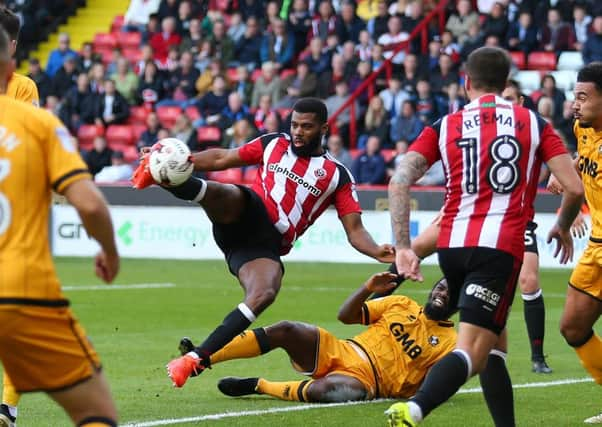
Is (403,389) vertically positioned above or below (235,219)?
below

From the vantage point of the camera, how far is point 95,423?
4.89 meters

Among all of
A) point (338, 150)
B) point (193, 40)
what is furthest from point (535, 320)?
point (193, 40)

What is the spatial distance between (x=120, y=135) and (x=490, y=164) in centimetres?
2060

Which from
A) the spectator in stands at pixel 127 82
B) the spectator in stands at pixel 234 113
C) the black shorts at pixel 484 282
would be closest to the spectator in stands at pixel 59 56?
the spectator in stands at pixel 127 82

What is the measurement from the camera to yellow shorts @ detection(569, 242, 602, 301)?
8.04 meters

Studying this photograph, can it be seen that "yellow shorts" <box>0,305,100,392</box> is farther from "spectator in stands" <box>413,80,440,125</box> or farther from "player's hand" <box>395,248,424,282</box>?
"spectator in stands" <box>413,80,440,125</box>

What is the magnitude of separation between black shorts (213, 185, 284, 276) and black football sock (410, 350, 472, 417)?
2892 mm

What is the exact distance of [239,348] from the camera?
8.63 metres

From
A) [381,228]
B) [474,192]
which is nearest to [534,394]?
[474,192]

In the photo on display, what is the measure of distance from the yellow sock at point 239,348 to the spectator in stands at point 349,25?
1708 cm

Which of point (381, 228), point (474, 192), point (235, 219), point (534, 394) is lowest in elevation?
point (381, 228)

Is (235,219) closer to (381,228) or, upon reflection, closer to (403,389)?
(403,389)

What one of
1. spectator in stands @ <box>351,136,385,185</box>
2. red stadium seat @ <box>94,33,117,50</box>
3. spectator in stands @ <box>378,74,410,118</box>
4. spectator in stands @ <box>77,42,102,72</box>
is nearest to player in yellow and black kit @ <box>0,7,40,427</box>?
spectator in stands @ <box>351,136,385,185</box>

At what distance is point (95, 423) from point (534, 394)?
16.1ft
